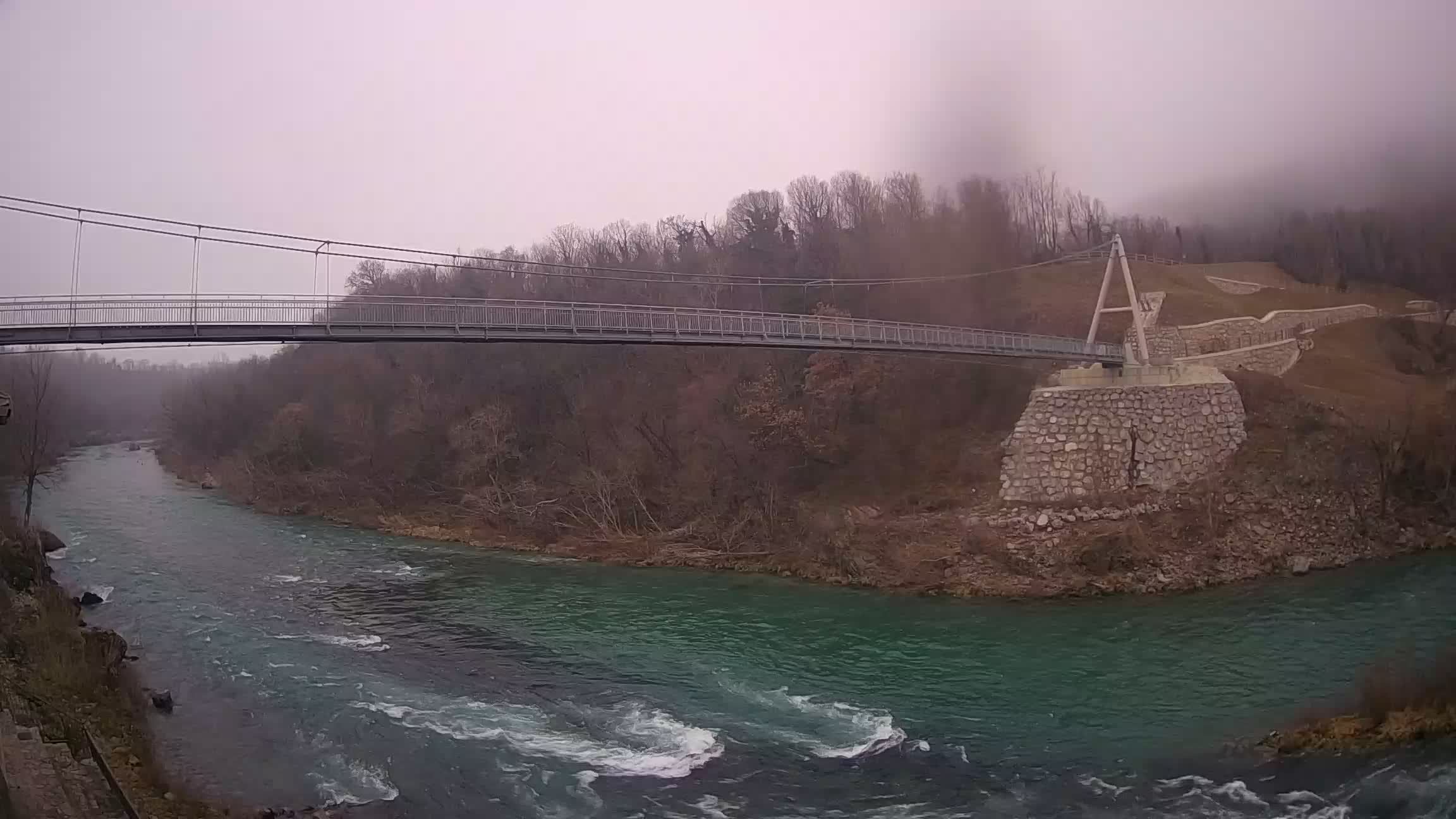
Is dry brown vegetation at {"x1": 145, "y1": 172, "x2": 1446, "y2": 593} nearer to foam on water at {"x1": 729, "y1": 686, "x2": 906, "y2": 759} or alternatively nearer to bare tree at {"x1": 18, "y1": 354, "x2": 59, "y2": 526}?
foam on water at {"x1": 729, "y1": 686, "x2": 906, "y2": 759}

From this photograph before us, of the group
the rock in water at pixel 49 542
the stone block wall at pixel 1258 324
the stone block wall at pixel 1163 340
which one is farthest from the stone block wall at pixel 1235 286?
the rock in water at pixel 49 542

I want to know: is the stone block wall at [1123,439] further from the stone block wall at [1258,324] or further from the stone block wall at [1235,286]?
the stone block wall at [1235,286]

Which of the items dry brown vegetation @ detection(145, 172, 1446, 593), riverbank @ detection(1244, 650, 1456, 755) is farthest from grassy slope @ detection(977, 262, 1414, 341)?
riverbank @ detection(1244, 650, 1456, 755)

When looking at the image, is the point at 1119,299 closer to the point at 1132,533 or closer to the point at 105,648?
the point at 1132,533

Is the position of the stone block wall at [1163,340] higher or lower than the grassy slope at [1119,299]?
lower

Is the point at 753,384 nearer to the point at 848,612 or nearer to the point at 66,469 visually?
the point at 848,612

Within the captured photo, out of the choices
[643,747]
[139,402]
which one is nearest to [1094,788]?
[643,747]
